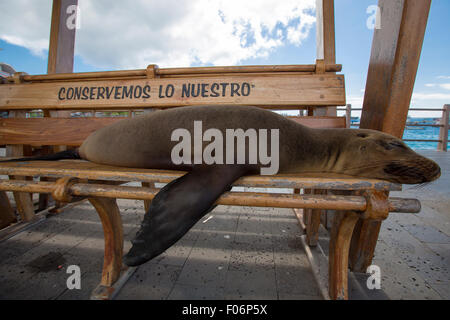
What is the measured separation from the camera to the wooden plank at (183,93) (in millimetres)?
1784

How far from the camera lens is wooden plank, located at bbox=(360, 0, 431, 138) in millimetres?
1190

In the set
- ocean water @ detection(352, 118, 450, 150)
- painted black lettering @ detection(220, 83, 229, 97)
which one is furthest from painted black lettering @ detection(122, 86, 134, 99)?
ocean water @ detection(352, 118, 450, 150)

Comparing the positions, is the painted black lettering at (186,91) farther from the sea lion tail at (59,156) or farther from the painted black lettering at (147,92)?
the sea lion tail at (59,156)

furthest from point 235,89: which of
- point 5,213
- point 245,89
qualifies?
point 5,213

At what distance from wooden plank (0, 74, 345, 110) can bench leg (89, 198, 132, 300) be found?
105cm

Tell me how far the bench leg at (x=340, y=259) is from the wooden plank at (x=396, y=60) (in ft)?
2.30

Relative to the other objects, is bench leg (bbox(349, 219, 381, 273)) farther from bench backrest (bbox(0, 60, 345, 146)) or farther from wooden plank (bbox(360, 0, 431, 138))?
bench backrest (bbox(0, 60, 345, 146))

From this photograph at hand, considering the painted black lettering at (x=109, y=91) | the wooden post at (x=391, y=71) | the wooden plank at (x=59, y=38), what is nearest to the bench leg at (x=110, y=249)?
the painted black lettering at (x=109, y=91)

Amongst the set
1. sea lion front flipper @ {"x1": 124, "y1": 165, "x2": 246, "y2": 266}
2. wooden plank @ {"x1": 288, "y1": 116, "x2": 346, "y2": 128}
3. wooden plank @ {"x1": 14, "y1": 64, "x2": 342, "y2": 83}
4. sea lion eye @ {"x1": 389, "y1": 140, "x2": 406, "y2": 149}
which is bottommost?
sea lion front flipper @ {"x1": 124, "y1": 165, "x2": 246, "y2": 266}

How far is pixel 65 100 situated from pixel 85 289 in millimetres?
1768

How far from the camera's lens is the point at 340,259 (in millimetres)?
1118

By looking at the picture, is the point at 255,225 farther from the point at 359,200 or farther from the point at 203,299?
the point at 359,200

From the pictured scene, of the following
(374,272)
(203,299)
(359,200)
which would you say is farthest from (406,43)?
(203,299)
